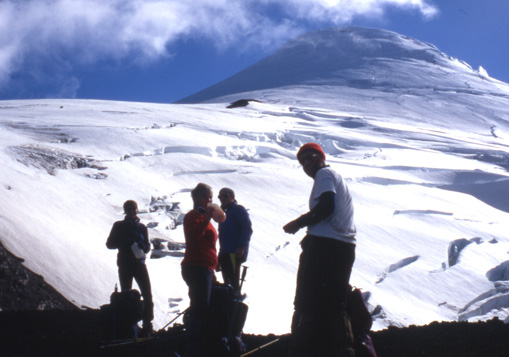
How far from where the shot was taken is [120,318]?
489cm

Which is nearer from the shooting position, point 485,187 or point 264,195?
point 264,195

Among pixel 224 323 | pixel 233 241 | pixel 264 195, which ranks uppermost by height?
pixel 264 195

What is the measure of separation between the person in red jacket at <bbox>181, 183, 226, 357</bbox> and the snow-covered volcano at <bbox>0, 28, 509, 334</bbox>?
215 cm

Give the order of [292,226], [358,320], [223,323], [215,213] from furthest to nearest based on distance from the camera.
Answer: [223,323] < [215,213] < [358,320] < [292,226]

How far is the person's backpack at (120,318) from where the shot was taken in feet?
15.9

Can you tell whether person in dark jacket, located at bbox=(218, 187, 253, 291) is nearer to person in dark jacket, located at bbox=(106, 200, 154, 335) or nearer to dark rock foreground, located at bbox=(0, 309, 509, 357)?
dark rock foreground, located at bbox=(0, 309, 509, 357)

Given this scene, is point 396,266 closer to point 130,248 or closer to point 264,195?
point 264,195

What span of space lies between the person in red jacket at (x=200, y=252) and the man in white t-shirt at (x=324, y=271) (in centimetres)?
100

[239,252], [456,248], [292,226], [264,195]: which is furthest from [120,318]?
[264,195]

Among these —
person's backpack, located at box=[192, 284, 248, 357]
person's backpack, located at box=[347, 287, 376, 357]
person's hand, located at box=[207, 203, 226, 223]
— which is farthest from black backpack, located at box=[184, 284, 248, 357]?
person's backpack, located at box=[347, 287, 376, 357]

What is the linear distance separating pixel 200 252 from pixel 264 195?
8074 mm

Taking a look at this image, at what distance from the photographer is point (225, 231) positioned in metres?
5.68

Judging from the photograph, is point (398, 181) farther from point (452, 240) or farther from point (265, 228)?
point (265, 228)

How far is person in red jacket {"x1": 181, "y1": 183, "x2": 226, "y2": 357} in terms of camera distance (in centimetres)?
435
